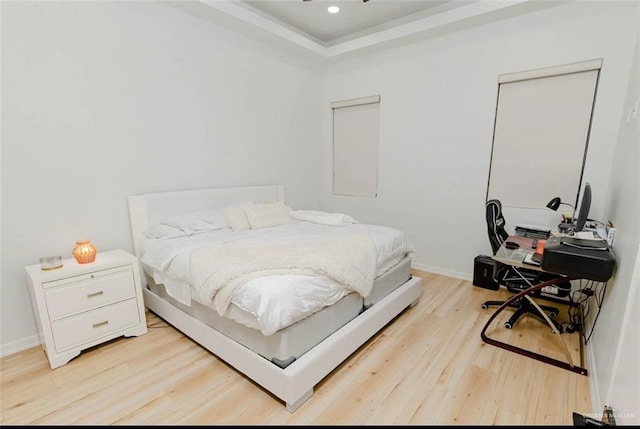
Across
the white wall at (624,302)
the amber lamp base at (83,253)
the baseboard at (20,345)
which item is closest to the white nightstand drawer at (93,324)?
the amber lamp base at (83,253)

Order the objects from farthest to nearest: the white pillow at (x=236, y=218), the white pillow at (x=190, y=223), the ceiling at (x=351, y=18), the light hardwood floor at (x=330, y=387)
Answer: the white pillow at (x=236, y=218), the ceiling at (x=351, y=18), the white pillow at (x=190, y=223), the light hardwood floor at (x=330, y=387)

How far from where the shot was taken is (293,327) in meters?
1.72

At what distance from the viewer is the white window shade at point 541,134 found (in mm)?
2822

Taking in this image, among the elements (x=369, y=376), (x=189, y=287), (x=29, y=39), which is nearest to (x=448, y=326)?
(x=369, y=376)

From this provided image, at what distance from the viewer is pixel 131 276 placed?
2332 mm

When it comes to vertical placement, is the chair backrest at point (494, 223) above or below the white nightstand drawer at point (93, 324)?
above

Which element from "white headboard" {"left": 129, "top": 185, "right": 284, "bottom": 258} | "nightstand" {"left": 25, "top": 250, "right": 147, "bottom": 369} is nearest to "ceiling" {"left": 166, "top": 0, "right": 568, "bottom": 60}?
"white headboard" {"left": 129, "top": 185, "right": 284, "bottom": 258}

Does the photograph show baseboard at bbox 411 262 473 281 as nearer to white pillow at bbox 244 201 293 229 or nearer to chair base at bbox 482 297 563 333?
chair base at bbox 482 297 563 333

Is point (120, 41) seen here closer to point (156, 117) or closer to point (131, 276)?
point (156, 117)

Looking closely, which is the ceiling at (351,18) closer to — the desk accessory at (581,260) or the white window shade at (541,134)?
the white window shade at (541,134)

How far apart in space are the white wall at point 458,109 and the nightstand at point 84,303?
10.1 ft

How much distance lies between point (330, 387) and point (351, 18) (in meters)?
3.91

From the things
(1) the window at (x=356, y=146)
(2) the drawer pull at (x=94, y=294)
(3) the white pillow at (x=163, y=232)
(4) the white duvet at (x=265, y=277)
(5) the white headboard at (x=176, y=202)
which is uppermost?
(1) the window at (x=356, y=146)

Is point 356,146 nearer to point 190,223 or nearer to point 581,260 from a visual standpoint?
point 190,223
